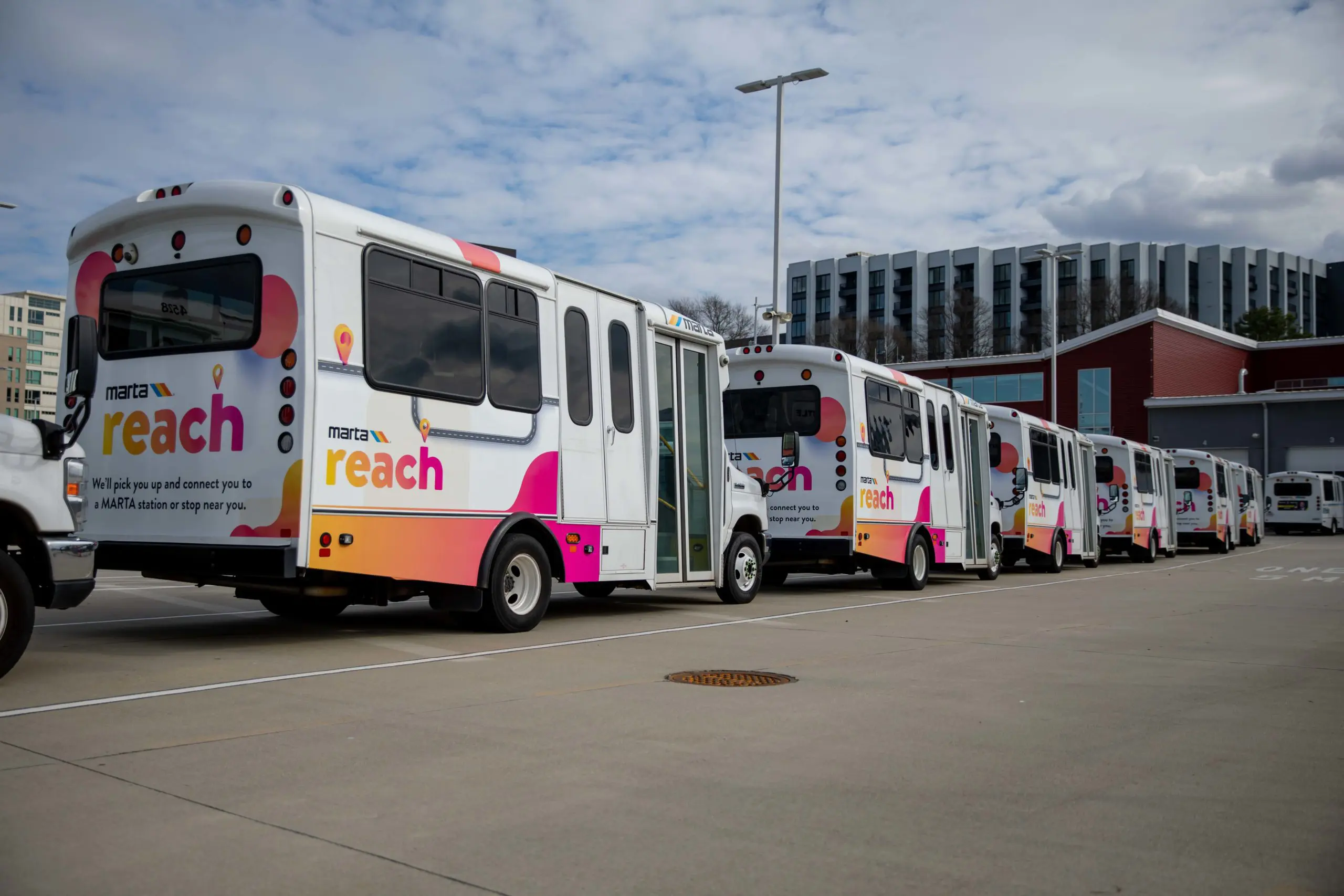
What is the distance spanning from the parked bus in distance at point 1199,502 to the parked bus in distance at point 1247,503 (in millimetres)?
3887

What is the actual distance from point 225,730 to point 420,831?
84.1 inches

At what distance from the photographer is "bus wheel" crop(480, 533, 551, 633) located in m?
10.2

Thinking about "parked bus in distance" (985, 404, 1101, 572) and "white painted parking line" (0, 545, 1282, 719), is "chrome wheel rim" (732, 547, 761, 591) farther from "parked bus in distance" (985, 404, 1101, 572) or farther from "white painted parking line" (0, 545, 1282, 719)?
"parked bus in distance" (985, 404, 1101, 572)

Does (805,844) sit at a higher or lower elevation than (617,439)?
lower

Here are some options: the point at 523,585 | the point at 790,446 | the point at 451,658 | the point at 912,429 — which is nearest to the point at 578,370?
the point at 523,585

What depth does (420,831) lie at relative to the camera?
4418 mm

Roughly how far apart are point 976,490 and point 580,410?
11251 mm

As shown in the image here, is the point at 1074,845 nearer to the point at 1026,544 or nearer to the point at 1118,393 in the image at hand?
the point at 1026,544

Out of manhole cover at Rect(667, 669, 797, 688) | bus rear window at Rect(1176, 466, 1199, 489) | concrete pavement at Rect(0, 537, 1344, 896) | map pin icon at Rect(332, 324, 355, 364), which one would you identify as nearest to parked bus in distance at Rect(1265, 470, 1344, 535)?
bus rear window at Rect(1176, 466, 1199, 489)

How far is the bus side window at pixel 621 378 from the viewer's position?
38.7 feet

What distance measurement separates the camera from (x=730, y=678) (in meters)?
8.23

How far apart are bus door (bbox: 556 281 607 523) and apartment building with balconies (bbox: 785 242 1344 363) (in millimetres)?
83382

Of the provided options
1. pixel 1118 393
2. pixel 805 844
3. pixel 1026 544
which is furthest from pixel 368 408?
pixel 1118 393

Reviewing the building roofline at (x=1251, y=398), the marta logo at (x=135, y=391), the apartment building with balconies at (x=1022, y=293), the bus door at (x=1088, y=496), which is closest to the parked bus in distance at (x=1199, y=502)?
the bus door at (x=1088, y=496)
